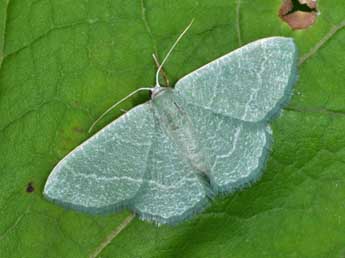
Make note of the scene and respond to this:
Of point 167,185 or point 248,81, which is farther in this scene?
point 167,185

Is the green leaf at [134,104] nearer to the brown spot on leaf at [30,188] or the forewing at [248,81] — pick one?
the brown spot on leaf at [30,188]

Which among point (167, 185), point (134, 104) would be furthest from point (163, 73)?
point (167, 185)

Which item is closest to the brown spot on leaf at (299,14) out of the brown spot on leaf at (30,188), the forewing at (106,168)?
the forewing at (106,168)

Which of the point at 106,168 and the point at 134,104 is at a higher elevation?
the point at 134,104

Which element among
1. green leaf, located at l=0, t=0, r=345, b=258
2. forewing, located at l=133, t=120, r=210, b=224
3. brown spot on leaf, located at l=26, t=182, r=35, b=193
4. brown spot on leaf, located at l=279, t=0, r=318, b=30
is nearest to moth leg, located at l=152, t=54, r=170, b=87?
green leaf, located at l=0, t=0, r=345, b=258

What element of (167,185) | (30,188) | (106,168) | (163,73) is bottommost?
(167,185)

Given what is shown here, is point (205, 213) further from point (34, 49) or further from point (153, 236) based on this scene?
point (34, 49)

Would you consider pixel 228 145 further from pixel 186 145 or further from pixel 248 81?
pixel 248 81
